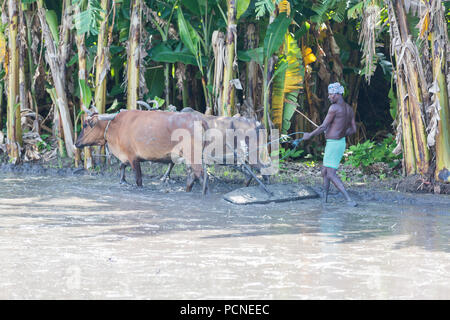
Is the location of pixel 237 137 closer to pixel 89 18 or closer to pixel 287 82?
pixel 287 82

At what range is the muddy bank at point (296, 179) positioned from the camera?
9797 mm

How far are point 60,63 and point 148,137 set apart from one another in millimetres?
3470

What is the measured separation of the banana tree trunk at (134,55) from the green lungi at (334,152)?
13.5ft

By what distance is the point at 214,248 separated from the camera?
21.2 ft

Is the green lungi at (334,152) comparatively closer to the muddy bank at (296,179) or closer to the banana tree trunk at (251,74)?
the muddy bank at (296,179)

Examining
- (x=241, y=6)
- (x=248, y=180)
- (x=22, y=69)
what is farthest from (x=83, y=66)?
(x=248, y=180)

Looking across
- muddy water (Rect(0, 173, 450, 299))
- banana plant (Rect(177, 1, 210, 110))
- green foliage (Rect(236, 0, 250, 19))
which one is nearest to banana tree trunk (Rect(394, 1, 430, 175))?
muddy water (Rect(0, 173, 450, 299))

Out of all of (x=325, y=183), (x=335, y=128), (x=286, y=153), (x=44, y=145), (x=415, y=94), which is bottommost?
(x=325, y=183)

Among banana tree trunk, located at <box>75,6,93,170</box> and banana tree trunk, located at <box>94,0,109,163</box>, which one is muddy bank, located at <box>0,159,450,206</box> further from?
banana tree trunk, located at <box>94,0,109,163</box>

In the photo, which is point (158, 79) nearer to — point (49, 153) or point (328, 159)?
point (49, 153)

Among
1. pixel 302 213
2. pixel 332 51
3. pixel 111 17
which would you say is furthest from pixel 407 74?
pixel 111 17

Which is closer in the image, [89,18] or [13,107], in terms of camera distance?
[89,18]
